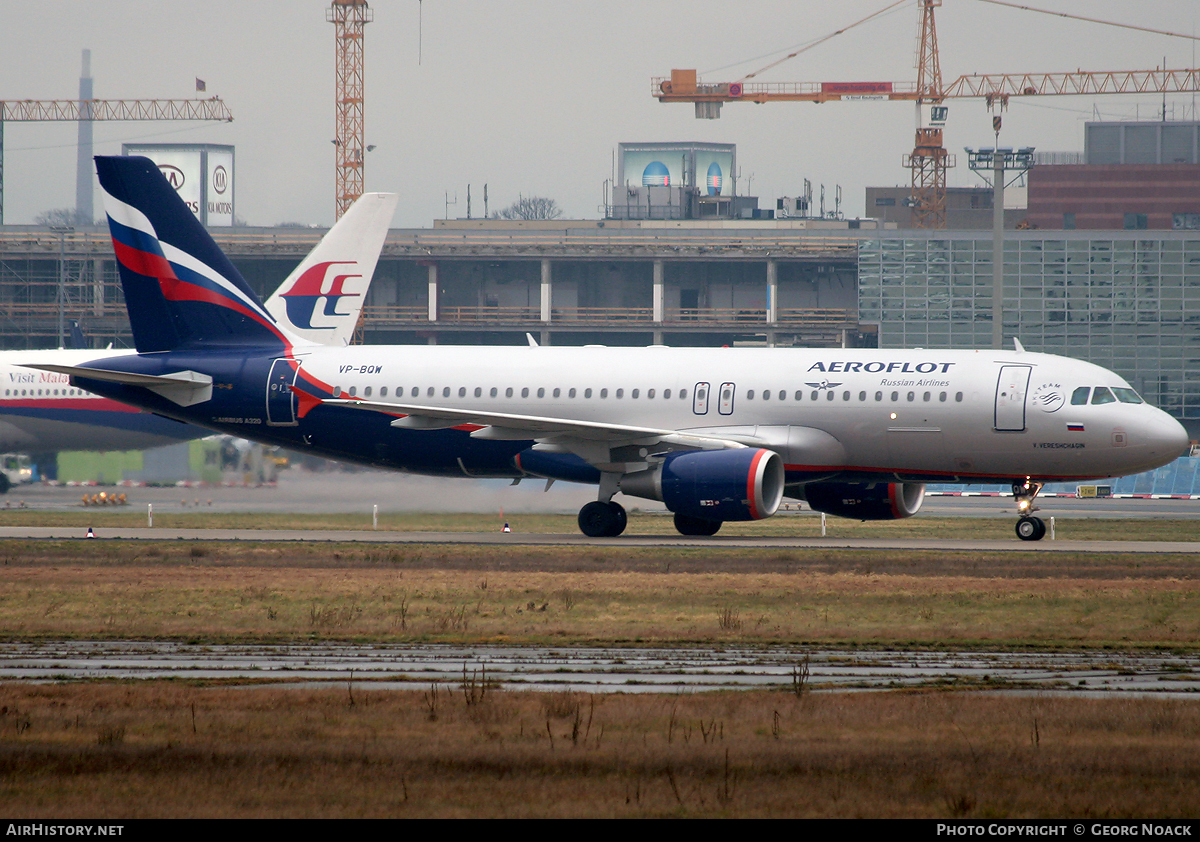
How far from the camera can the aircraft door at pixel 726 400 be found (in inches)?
1371

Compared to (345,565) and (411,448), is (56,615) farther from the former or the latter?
(411,448)

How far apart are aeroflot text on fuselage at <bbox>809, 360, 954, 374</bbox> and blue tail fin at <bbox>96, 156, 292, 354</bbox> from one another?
14.5 meters

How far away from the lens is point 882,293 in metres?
104

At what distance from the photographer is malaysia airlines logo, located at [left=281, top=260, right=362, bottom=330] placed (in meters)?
51.3

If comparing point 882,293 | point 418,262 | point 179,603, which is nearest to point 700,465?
point 179,603

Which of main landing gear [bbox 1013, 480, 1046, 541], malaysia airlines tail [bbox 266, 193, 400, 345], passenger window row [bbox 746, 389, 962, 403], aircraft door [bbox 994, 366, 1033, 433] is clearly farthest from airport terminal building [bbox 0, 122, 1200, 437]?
passenger window row [bbox 746, 389, 962, 403]

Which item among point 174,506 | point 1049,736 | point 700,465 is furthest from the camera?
point 174,506

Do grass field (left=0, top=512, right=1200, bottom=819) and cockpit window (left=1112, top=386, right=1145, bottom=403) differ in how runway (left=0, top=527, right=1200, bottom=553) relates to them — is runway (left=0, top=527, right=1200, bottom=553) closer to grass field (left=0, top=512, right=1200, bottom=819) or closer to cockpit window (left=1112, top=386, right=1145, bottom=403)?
cockpit window (left=1112, top=386, right=1145, bottom=403)

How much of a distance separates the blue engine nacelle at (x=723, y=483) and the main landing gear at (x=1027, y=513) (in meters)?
5.95

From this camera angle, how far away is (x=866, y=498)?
119 ft

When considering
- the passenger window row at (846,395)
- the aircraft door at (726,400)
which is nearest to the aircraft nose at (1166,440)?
the passenger window row at (846,395)

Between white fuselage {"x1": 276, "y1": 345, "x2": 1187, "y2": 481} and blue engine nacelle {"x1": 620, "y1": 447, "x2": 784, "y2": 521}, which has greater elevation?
white fuselage {"x1": 276, "y1": 345, "x2": 1187, "y2": 481}

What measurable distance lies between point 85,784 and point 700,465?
23.5 meters

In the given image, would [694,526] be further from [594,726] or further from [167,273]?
[594,726]
